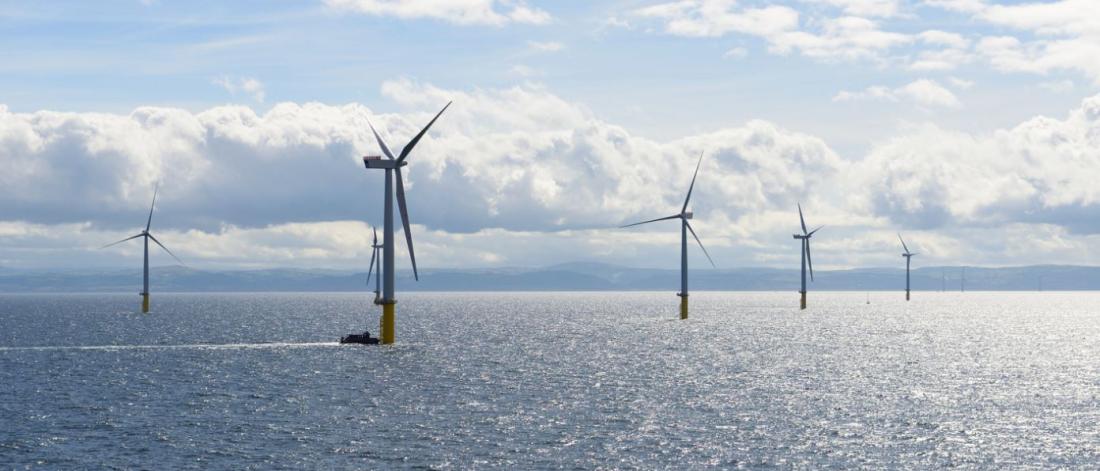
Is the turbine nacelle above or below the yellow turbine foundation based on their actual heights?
above

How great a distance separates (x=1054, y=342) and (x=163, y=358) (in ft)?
460

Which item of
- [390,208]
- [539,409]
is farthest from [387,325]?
[539,409]

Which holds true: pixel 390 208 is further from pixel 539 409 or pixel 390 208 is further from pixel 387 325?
pixel 539 409

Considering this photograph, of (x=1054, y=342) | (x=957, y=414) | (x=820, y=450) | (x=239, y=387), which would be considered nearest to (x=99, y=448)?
(x=239, y=387)

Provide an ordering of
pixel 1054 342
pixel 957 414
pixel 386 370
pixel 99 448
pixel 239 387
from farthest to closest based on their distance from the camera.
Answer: pixel 1054 342
pixel 386 370
pixel 239 387
pixel 957 414
pixel 99 448

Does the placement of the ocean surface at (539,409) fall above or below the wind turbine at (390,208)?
below

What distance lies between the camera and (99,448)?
65.2 meters

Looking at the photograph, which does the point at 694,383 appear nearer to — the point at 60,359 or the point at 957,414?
the point at 957,414

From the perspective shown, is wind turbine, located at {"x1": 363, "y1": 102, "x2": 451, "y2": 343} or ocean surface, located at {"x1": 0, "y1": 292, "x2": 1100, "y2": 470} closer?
ocean surface, located at {"x1": 0, "y1": 292, "x2": 1100, "y2": 470}

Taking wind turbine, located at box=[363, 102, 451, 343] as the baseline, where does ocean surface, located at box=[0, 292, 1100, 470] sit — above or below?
below

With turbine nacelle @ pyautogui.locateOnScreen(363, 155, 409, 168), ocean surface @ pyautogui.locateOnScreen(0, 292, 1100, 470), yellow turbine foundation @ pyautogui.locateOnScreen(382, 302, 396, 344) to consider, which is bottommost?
ocean surface @ pyautogui.locateOnScreen(0, 292, 1100, 470)

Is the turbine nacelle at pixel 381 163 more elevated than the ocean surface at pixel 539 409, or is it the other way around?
the turbine nacelle at pixel 381 163

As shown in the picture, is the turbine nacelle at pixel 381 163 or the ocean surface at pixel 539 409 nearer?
the ocean surface at pixel 539 409

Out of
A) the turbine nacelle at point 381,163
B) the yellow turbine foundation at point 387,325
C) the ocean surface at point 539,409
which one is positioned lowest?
the ocean surface at point 539,409
